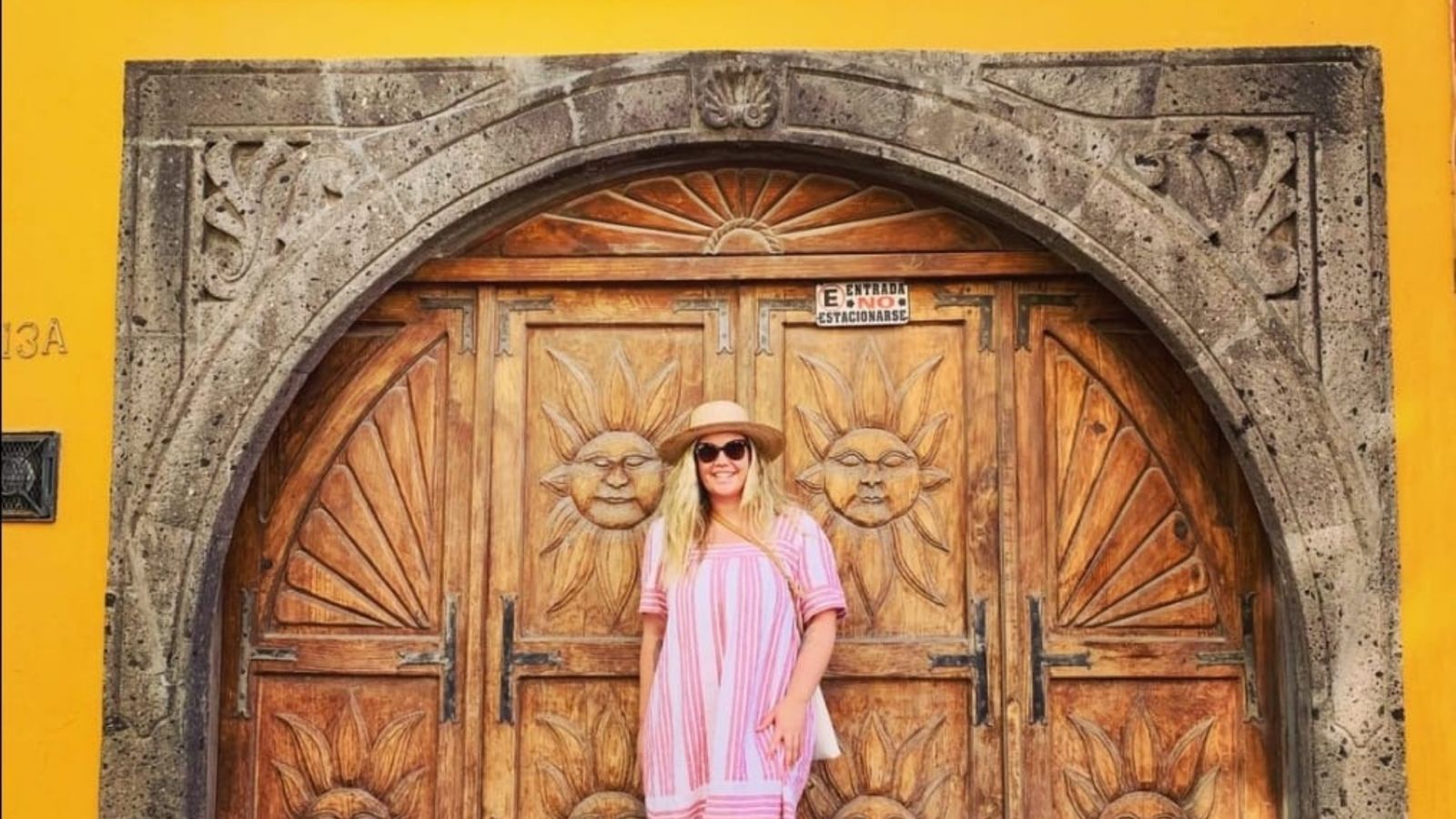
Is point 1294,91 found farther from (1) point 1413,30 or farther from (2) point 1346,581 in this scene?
(2) point 1346,581

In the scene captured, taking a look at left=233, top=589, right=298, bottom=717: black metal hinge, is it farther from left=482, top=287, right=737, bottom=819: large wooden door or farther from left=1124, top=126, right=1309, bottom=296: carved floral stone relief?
left=1124, top=126, right=1309, bottom=296: carved floral stone relief

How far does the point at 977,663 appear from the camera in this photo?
4.46 metres

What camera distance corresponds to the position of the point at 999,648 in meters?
4.48

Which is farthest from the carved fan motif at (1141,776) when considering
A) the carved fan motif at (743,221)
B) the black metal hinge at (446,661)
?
the black metal hinge at (446,661)

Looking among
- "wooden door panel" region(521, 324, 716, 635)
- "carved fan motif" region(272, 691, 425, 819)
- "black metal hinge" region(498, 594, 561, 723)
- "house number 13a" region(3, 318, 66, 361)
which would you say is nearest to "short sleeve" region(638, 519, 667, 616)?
"wooden door panel" region(521, 324, 716, 635)

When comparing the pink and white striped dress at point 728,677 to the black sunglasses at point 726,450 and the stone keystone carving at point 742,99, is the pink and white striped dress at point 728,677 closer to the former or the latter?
the black sunglasses at point 726,450

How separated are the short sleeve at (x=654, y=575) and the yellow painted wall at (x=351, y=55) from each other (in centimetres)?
138

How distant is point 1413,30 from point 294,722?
12.1 ft

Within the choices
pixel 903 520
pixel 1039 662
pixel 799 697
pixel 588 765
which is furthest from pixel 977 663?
pixel 588 765

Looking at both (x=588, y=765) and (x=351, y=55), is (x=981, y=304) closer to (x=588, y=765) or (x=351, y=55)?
(x=588, y=765)

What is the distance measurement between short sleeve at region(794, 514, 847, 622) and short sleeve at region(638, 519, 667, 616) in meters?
0.36

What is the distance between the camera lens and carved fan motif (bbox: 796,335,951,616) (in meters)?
4.54

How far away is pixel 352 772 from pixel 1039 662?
1.98m

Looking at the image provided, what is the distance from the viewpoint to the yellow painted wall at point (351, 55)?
423 cm
